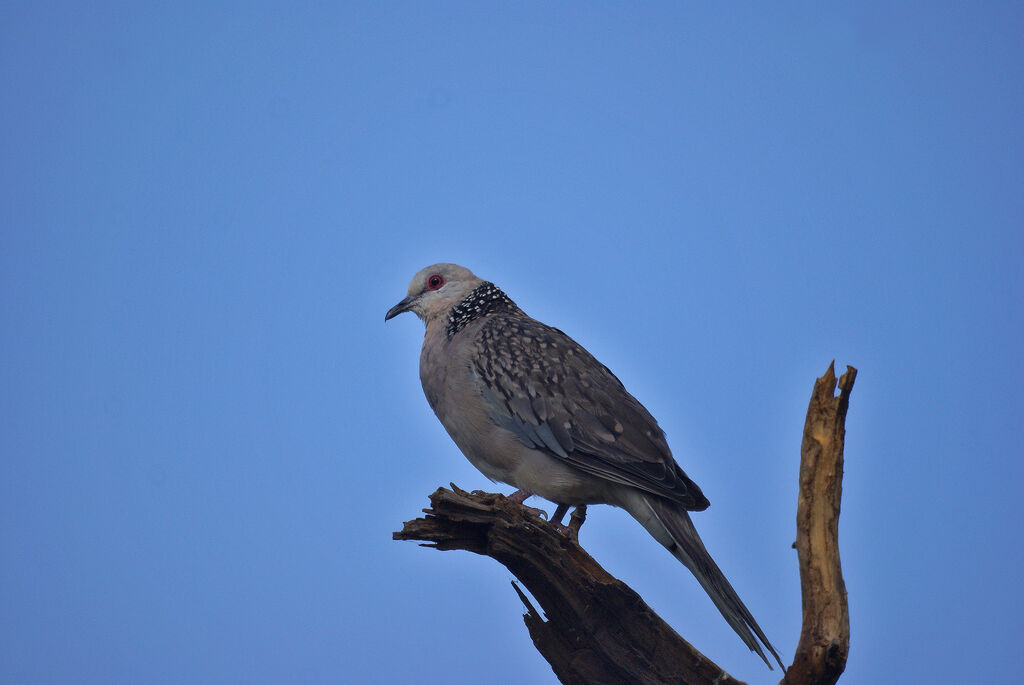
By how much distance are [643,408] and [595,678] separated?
157cm

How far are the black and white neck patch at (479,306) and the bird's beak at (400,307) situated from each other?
0.42 meters

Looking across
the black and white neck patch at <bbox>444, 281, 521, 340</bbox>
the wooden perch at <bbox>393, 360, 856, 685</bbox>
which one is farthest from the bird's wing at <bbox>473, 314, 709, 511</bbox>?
the wooden perch at <bbox>393, 360, 856, 685</bbox>

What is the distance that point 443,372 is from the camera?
561 centimetres

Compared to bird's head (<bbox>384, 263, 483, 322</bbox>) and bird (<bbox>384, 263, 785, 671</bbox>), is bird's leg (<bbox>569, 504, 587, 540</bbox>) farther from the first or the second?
bird's head (<bbox>384, 263, 483, 322</bbox>)

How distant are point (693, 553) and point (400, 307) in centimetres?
268

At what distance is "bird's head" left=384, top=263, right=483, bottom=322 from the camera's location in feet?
20.5

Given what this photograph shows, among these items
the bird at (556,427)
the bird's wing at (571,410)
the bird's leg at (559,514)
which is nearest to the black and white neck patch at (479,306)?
the bird at (556,427)

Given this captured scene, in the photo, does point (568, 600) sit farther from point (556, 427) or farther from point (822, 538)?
point (822, 538)

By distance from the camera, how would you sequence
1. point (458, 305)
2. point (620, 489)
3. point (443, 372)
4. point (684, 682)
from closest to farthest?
1. point (684, 682)
2. point (620, 489)
3. point (443, 372)
4. point (458, 305)

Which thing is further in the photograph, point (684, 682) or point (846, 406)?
point (684, 682)

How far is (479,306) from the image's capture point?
607cm

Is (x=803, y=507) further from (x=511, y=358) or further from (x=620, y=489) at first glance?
(x=511, y=358)

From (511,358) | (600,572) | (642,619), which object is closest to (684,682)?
(642,619)

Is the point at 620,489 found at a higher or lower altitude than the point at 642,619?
higher
